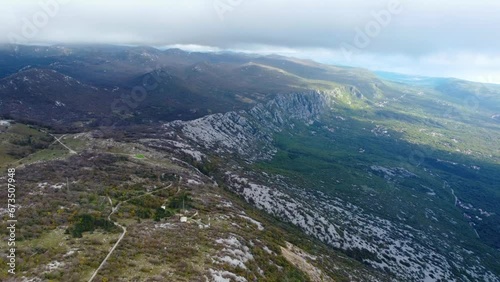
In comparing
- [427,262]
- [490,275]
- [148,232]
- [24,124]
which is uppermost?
[148,232]

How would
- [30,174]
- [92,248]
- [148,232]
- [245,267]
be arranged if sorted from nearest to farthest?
[92,248]
[245,267]
[148,232]
[30,174]

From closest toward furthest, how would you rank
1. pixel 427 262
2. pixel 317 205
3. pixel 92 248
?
pixel 92 248, pixel 427 262, pixel 317 205

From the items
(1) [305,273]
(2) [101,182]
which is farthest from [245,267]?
(2) [101,182]

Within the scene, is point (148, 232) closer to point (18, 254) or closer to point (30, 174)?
point (18, 254)

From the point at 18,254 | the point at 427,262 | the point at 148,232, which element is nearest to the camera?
the point at 18,254

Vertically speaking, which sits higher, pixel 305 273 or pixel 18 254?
pixel 18 254

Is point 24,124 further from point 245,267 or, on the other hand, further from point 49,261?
point 245,267

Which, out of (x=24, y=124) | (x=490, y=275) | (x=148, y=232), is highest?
(x=148, y=232)

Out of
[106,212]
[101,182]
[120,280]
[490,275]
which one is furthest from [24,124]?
[490,275]

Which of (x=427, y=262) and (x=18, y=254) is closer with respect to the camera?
(x=18, y=254)
